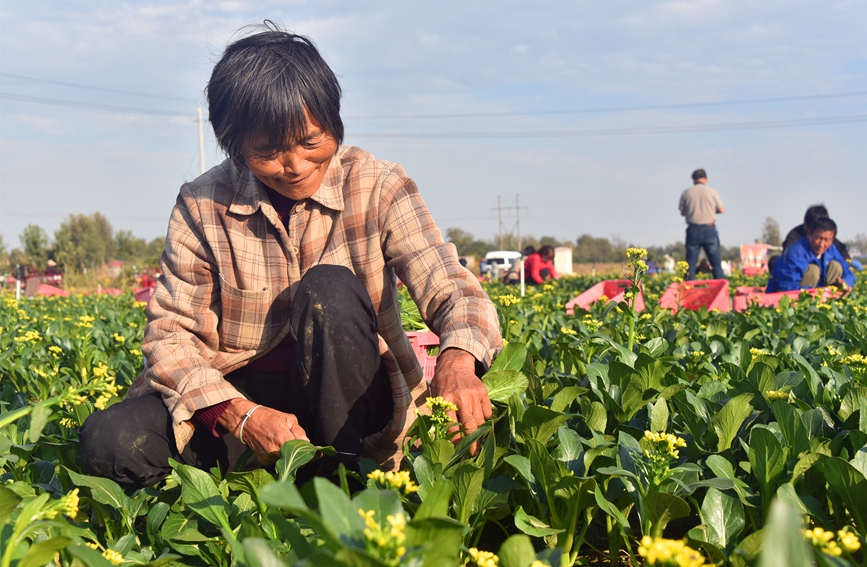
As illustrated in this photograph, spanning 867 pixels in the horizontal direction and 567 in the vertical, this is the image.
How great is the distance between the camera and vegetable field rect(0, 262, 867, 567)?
105 cm

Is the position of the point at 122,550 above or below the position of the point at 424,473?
below

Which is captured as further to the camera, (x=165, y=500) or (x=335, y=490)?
(x=165, y=500)

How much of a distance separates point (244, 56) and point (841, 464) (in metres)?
1.76

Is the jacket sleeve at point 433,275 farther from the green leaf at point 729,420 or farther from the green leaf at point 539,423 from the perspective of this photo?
the green leaf at point 729,420

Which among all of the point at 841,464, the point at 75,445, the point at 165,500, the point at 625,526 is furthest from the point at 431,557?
the point at 75,445

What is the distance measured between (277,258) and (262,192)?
21 centimetres

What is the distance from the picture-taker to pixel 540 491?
1803 mm

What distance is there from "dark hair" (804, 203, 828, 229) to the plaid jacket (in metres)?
5.97

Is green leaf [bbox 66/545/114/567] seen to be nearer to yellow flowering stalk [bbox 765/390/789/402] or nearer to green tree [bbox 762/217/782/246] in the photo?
yellow flowering stalk [bbox 765/390/789/402]

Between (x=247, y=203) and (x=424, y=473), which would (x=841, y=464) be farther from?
(x=247, y=203)

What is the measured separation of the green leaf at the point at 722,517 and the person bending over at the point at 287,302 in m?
0.53

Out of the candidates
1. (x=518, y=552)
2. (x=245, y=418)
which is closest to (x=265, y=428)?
(x=245, y=418)

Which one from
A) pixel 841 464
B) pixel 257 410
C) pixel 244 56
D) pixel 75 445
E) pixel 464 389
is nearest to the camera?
pixel 841 464

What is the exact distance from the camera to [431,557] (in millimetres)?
1044
